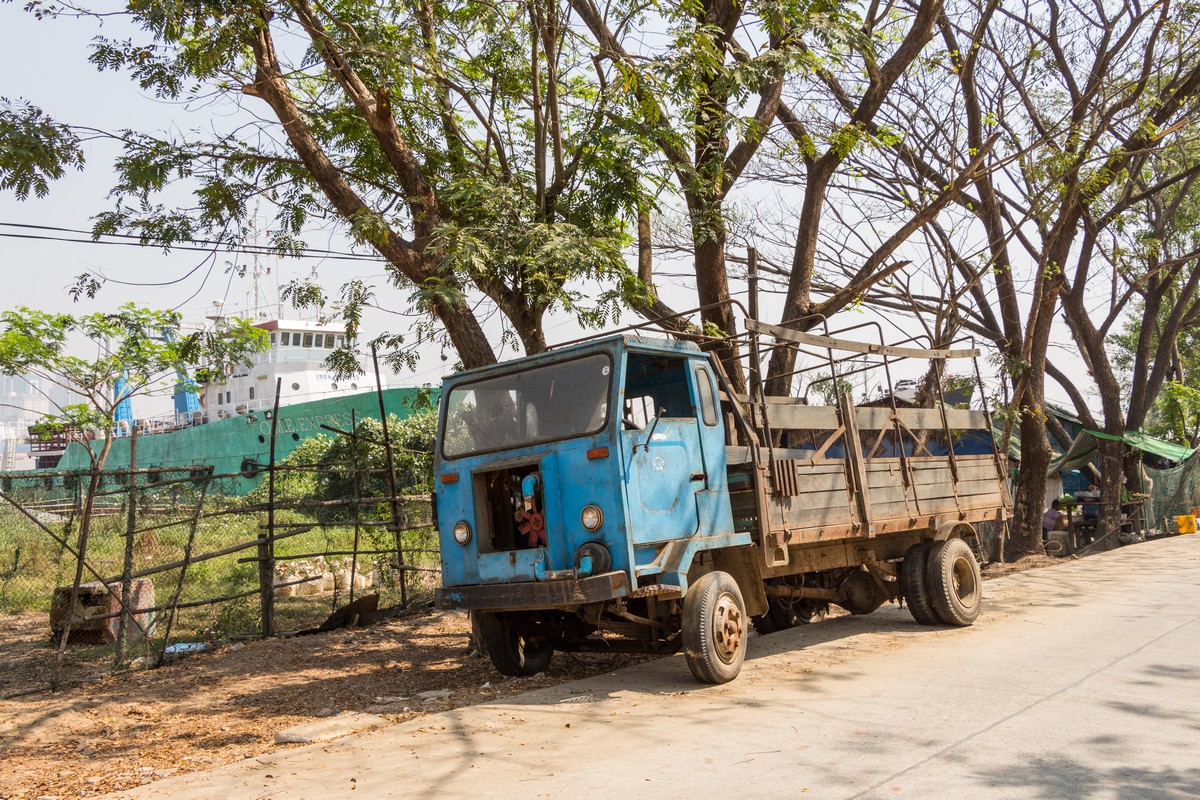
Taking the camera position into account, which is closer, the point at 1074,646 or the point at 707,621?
the point at 707,621

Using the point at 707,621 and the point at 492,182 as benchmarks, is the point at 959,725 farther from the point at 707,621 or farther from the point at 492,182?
the point at 492,182

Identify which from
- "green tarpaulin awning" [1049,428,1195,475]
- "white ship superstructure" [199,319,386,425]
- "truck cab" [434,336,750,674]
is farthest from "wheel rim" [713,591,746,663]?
"white ship superstructure" [199,319,386,425]

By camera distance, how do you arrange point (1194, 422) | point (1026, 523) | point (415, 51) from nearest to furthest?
1. point (415, 51)
2. point (1026, 523)
3. point (1194, 422)

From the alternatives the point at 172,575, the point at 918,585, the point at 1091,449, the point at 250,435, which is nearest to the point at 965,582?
the point at 918,585

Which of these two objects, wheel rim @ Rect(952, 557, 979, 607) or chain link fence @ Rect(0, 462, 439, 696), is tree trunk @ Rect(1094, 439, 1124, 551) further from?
chain link fence @ Rect(0, 462, 439, 696)

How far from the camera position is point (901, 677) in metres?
7.06

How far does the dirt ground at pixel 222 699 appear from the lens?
5852mm

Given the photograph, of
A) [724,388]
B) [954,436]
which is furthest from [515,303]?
[954,436]

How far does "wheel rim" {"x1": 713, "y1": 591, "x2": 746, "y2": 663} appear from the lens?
23.1 feet

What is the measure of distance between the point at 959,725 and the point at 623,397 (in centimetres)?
294

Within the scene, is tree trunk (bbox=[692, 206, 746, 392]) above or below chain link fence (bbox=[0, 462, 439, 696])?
above

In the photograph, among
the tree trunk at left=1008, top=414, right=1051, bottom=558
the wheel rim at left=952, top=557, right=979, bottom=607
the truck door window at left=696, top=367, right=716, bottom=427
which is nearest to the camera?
the truck door window at left=696, top=367, right=716, bottom=427

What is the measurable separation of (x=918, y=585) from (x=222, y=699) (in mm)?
6466

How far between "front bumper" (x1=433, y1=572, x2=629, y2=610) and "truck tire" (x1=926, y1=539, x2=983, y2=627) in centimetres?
429
